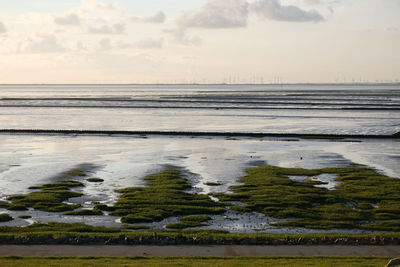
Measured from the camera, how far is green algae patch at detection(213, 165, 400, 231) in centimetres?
2402

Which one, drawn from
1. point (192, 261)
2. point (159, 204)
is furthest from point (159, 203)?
point (192, 261)

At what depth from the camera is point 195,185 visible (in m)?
33.2

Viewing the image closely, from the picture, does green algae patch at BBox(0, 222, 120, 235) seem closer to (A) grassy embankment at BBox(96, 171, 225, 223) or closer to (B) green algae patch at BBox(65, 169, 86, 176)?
(A) grassy embankment at BBox(96, 171, 225, 223)

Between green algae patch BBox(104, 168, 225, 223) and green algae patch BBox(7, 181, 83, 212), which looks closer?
green algae patch BBox(104, 168, 225, 223)

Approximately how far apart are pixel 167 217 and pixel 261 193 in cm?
722

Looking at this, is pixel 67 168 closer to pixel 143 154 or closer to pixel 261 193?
pixel 143 154

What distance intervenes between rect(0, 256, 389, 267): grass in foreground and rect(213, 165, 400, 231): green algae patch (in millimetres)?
6018

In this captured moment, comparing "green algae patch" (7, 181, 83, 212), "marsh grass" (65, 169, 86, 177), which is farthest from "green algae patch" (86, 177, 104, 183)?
"marsh grass" (65, 169, 86, 177)

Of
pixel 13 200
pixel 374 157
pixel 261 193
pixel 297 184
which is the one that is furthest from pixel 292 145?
pixel 13 200

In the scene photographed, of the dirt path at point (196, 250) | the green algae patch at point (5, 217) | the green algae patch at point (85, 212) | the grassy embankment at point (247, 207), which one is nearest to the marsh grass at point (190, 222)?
the grassy embankment at point (247, 207)

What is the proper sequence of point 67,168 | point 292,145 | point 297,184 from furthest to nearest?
1. point 292,145
2. point 67,168
3. point 297,184

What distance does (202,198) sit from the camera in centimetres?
2867

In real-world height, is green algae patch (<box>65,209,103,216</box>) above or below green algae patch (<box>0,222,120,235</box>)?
below

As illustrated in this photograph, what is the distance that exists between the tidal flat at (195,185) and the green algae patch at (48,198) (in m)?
0.05
